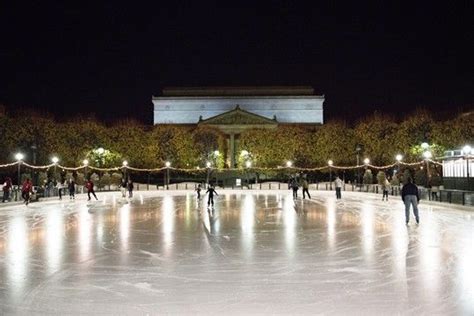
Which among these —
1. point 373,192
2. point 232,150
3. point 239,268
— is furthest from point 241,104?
point 239,268

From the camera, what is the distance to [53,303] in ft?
26.5

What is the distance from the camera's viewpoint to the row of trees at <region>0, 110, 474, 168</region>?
61219 millimetres

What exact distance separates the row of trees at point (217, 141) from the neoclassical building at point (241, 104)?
18.1 metres

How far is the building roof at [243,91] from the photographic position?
3861 inches

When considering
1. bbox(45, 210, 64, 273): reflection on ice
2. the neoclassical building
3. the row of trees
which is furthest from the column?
bbox(45, 210, 64, 273): reflection on ice

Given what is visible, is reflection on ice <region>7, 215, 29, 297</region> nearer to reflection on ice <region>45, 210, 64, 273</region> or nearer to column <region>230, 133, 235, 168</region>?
reflection on ice <region>45, 210, 64, 273</region>

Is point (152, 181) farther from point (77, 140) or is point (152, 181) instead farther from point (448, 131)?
point (448, 131)

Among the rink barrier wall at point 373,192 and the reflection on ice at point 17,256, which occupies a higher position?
the rink barrier wall at point 373,192

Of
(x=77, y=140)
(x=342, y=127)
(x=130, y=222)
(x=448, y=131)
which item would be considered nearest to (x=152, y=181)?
(x=77, y=140)

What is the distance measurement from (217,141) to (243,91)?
71.7ft

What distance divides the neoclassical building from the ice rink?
78185 millimetres

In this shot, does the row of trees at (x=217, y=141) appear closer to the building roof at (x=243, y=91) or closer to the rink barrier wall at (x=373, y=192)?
the rink barrier wall at (x=373, y=192)

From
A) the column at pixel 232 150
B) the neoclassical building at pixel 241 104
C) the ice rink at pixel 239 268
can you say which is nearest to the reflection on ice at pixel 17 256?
the ice rink at pixel 239 268

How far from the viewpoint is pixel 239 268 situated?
10.7m
